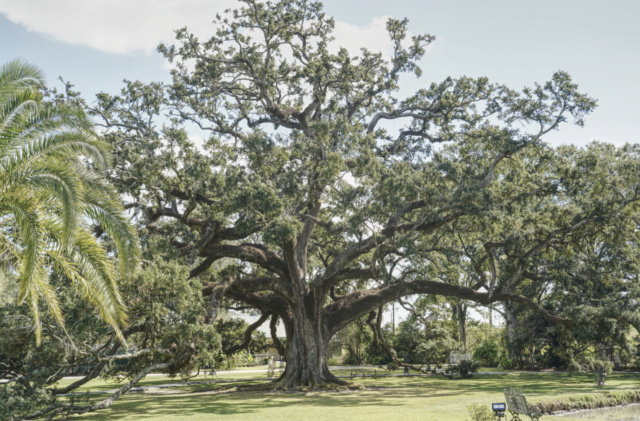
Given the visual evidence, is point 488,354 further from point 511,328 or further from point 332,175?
point 332,175

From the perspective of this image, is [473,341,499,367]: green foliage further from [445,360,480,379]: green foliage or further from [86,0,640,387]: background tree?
[86,0,640,387]: background tree

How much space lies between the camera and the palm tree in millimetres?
8172

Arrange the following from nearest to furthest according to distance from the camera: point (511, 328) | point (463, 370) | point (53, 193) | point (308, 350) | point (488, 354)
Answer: point (53, 193)
point (308, 350)
point (463, 370)
point (511, 328)
point (488, 354)

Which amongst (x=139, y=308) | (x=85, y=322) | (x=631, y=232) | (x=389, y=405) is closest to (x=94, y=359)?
(x=85, y=322)

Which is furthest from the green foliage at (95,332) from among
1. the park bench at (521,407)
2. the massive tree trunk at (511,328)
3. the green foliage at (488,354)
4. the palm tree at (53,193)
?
the green foliage at (488,354)

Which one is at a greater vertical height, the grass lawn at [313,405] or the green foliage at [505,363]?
the grass lawn at [313,405]

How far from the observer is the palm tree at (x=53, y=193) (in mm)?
8172

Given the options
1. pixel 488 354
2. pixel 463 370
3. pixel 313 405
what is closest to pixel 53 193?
pixel 313 405

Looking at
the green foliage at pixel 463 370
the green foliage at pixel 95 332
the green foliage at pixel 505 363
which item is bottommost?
the green foliage at pixel 505 363

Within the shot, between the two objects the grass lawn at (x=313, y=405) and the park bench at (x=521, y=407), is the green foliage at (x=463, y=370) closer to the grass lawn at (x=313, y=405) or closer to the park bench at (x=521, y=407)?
the grass lawn at (x=313, y=405)

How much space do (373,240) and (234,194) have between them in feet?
19.8

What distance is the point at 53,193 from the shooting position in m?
9.09

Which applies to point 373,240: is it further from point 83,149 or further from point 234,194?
point 83,149

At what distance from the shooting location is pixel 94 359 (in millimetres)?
14617
